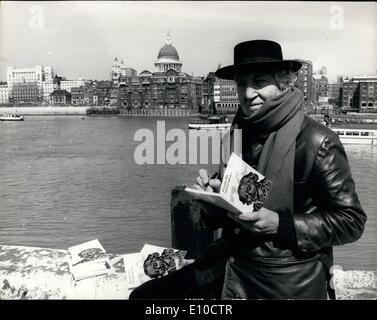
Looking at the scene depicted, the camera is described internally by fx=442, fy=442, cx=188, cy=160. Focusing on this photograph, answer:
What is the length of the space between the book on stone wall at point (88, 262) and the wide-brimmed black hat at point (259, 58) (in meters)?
1.58

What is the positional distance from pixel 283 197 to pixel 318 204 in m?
0.13

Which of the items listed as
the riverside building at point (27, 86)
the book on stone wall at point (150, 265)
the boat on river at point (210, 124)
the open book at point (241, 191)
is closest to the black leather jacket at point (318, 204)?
the open book at point (241, 191)

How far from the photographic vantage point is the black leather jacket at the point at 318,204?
1546 mm

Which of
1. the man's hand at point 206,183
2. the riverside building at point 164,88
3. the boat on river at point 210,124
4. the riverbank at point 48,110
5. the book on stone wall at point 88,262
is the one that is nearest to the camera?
the man's hand at point 206,183

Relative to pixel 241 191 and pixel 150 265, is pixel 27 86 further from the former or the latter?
pixel 241 191

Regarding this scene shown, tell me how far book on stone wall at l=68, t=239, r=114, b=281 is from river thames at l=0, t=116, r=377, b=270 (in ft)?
7.57

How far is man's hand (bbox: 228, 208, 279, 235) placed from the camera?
5.07 feet

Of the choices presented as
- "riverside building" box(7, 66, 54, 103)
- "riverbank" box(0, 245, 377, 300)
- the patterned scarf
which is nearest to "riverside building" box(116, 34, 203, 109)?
"riverside building" box(7, 66, 54, 103)

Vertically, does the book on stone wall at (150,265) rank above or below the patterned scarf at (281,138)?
below

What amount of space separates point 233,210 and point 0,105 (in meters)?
78.4

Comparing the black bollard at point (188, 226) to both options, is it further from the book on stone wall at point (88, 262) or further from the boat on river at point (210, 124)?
the boat on river at point (210, 124)

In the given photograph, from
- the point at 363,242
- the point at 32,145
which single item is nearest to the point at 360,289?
the point at 363,242

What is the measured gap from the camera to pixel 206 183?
1.88 metres
